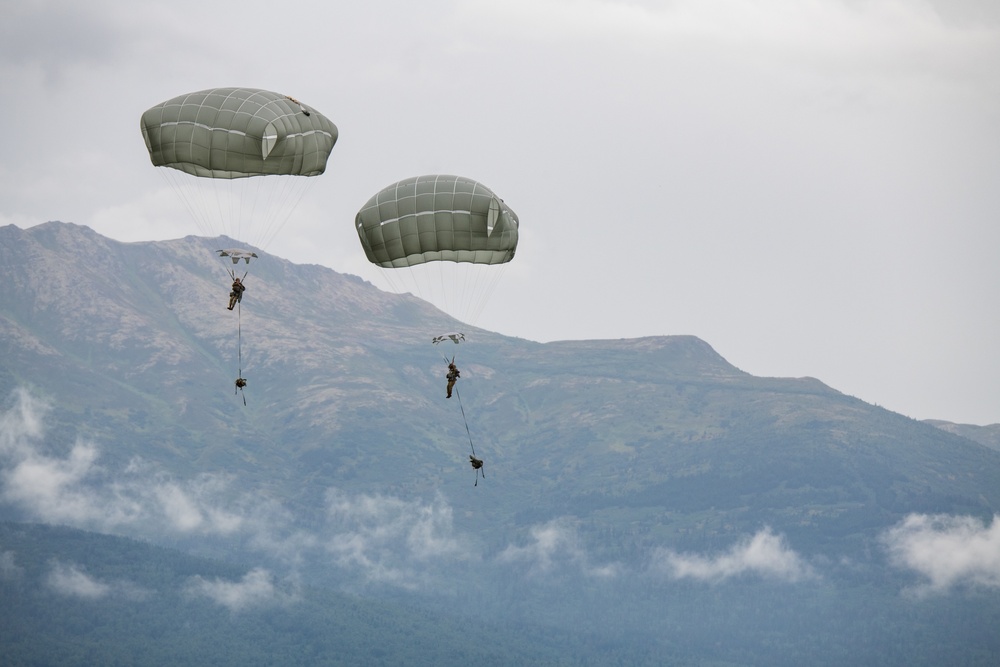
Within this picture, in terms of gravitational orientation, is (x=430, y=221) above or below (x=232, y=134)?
below

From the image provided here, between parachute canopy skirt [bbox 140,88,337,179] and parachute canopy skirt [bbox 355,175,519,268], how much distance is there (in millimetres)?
6052

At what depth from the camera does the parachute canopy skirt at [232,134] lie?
92.7 m

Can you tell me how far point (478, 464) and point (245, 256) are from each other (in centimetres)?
1932

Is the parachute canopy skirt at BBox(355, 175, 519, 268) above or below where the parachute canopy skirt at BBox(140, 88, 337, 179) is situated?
below

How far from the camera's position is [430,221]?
9519cm

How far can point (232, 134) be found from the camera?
92.8 m

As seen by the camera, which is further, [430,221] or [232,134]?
[430,221]

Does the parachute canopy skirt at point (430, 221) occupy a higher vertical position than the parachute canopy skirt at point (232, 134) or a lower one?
lower

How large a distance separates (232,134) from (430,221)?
1363cm

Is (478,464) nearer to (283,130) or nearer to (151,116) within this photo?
(283,130)

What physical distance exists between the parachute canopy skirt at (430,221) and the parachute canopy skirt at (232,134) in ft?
19.9

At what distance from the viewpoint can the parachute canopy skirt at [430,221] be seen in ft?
312

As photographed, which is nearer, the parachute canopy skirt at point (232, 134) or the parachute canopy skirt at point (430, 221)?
the parachute canopy skirt at point (232, 134)

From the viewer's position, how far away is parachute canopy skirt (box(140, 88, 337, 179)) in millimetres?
92688
